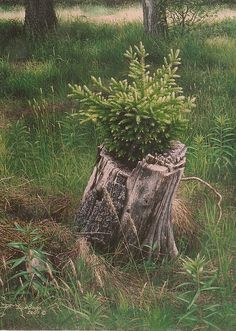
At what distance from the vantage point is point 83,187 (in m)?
3.75

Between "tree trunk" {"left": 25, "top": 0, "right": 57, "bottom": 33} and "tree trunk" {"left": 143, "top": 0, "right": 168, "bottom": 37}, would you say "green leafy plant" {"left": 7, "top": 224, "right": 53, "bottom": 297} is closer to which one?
"tree trunk" {"left": 143, "top": 0, "right": 168, "bottom": 37}

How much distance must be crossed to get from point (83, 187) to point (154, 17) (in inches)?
47.3

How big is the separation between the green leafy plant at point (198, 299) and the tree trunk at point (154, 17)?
168cm

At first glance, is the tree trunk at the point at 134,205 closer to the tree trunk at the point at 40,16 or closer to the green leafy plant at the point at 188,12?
the green leafy plant at the point at 188,12

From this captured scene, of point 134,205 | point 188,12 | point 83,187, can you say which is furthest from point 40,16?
point 134,205

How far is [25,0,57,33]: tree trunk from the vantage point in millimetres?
4555

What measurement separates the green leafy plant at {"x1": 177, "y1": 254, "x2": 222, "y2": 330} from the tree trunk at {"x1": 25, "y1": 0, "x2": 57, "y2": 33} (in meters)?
2.09

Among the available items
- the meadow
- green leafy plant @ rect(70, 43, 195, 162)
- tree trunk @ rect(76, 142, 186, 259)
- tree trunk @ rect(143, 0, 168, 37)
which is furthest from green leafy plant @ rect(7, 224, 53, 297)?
tree trunk @ rect(143, 0, 168, 37)

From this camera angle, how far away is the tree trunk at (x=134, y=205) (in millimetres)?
3168

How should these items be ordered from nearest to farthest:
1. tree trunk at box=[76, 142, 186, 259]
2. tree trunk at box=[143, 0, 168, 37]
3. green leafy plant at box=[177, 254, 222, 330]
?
green leafy plant at box=[177, 254, 222, 330] < tree trunk at box=[76, 142, 186, 259] < tree trunk at box=[143, 0, 168, 37]

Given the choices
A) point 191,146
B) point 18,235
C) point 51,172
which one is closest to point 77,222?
point 18,235

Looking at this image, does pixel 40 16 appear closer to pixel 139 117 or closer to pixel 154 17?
pixel 154 17

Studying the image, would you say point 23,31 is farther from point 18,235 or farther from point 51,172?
point 18,235

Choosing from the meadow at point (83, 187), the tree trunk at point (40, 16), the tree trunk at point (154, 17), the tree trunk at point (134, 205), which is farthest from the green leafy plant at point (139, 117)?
the tree trunk at point (40, 16)
